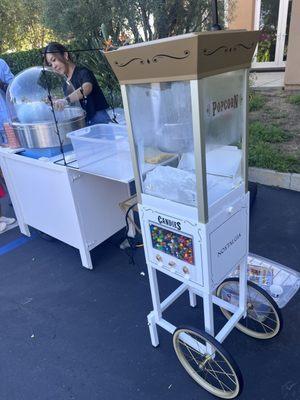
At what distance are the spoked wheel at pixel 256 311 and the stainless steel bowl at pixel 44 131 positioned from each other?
5.32ft

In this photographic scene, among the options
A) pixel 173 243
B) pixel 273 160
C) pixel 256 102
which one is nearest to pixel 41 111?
pixel 173 243

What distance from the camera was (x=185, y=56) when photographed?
41.5 inches

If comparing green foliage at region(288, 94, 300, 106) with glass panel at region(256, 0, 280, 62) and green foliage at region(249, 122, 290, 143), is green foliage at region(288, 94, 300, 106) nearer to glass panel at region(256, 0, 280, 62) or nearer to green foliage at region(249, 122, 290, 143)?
green foliage at region(249, 122, 290, 143)

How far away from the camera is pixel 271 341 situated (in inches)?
75.2

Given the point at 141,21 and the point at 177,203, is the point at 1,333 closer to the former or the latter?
the point at 177,203

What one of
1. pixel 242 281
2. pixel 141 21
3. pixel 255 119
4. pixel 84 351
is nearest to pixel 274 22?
pixel 255 119

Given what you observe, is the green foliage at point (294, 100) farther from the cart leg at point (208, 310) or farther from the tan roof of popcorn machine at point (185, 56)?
the cart leg at point (208, 310)

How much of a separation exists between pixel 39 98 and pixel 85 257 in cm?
136

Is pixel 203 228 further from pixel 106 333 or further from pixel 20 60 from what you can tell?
pixel 20 60

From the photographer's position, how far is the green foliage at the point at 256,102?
5.43 m

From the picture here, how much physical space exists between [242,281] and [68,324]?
1.23m

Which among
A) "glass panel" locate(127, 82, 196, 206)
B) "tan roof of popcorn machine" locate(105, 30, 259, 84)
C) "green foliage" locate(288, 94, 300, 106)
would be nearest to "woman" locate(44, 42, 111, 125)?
"glass panel" locate(127, 82, 196, 206)

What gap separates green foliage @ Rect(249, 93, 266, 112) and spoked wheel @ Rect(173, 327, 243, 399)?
454 centimetres

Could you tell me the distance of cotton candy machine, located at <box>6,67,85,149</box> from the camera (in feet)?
8.20
